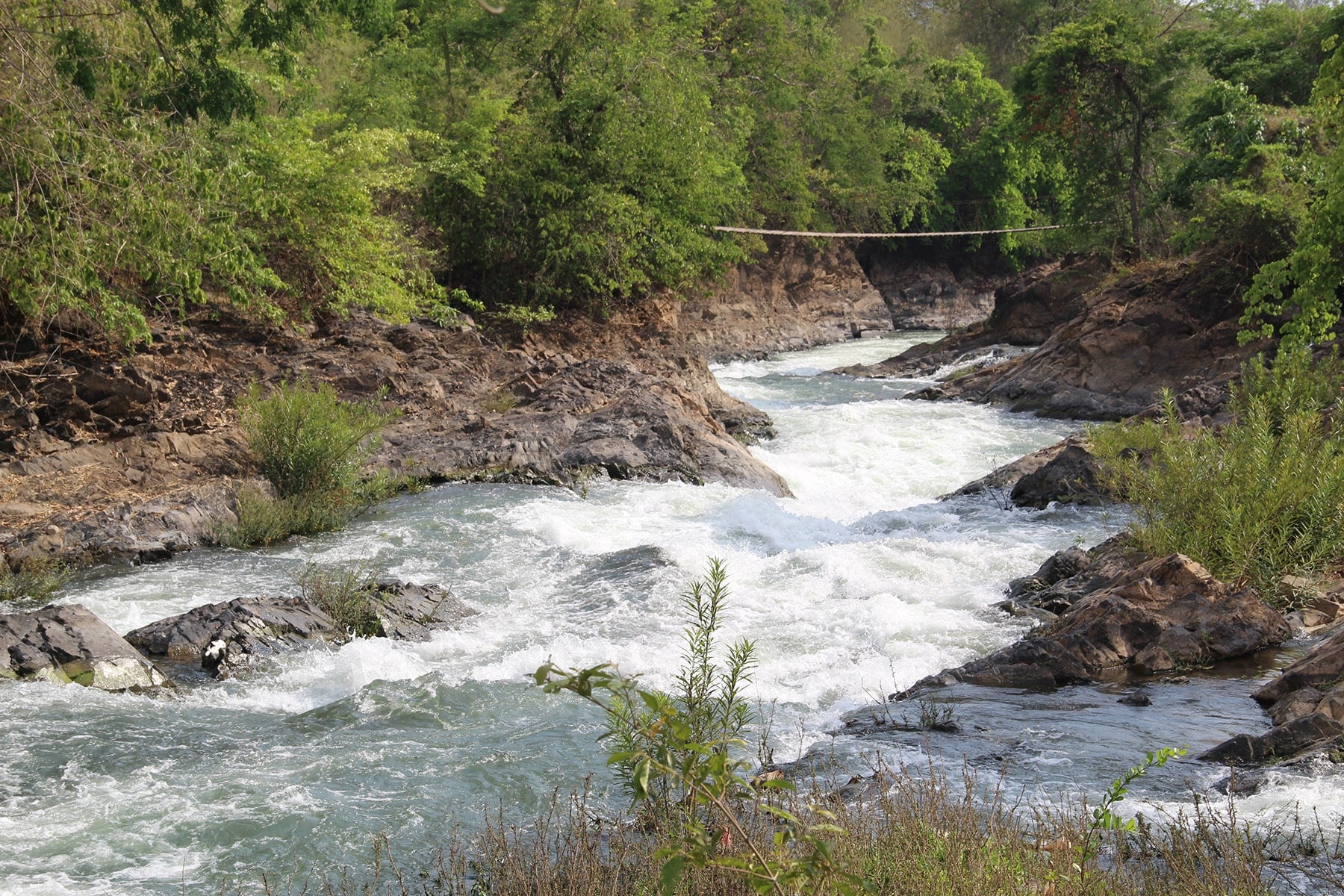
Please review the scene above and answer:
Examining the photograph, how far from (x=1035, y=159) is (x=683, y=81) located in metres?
19.4

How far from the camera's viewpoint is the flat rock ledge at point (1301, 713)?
16.1 ft

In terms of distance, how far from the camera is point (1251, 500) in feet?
25.8

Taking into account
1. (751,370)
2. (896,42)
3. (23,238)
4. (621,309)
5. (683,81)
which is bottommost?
(751,370)

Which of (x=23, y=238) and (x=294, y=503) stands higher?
(x=23, y=238)

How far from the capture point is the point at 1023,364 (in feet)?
72.8

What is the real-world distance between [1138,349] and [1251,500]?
42.5 ft

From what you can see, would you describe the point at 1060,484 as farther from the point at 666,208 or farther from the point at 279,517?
the point at 666,208

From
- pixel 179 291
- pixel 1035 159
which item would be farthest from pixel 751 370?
pixel 179 291

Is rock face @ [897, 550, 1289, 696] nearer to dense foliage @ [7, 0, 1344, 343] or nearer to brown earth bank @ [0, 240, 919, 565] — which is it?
dense foliage @ [7, 0, 1344, 343]

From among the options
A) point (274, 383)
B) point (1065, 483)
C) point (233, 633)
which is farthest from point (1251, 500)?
point (274, 383)

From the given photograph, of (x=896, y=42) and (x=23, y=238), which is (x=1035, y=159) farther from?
(x=23, y=238)

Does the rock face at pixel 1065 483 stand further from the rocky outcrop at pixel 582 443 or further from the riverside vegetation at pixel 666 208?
the rocky outcrop at pixel 582 443

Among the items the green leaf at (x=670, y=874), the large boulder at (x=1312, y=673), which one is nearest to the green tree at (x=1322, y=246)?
the large boulder at (x=1312, y=673)

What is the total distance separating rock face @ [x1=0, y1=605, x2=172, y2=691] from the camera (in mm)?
6805
